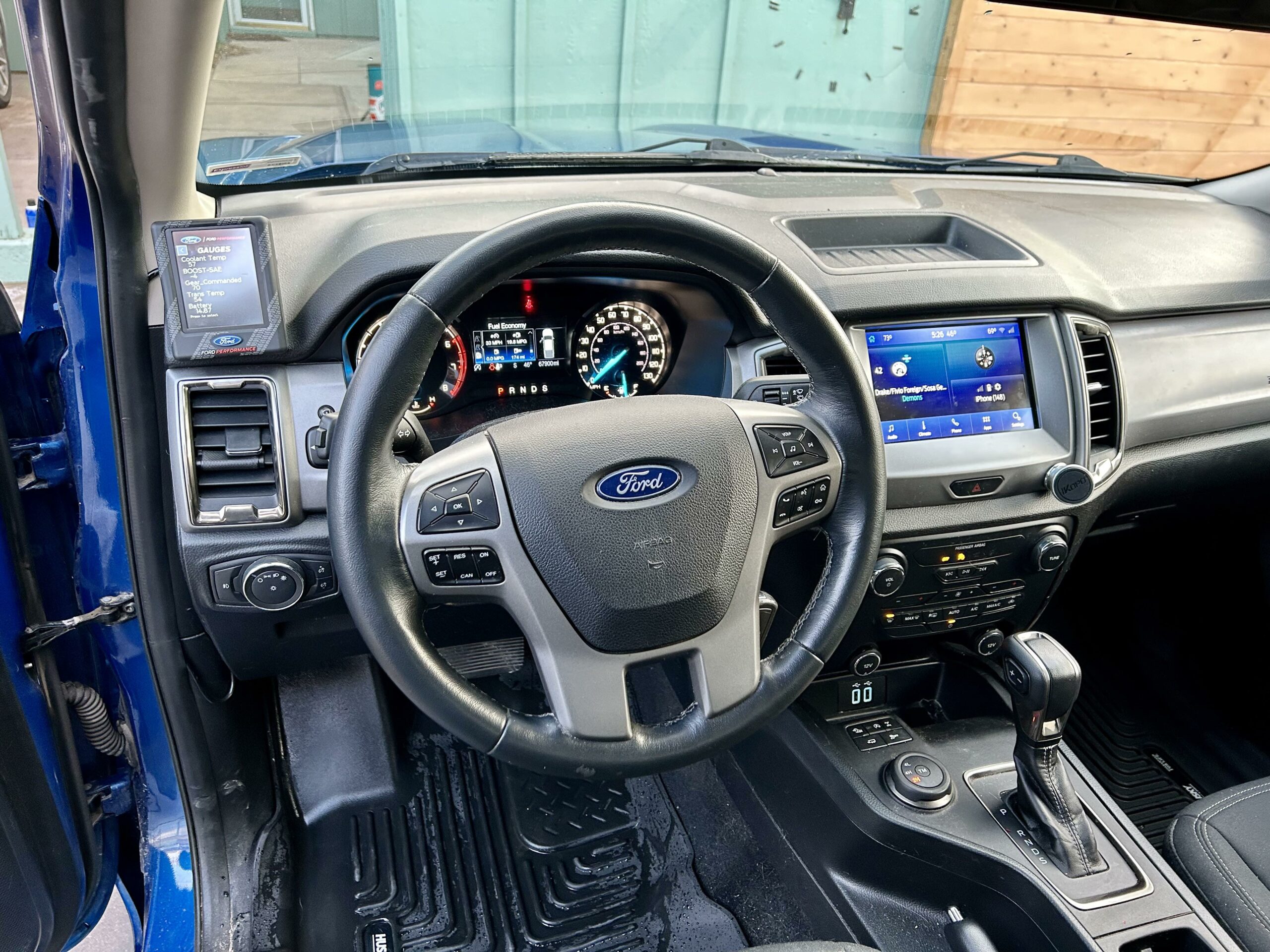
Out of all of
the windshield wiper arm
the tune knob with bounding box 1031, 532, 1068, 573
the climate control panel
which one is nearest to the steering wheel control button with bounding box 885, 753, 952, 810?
the climate control panel

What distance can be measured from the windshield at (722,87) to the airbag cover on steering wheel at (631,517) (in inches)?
27.8

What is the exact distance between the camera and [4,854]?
1300mm

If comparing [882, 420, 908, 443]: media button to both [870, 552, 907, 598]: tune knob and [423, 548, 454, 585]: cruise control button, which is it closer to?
[870, 552, 907, 598]: tune knob

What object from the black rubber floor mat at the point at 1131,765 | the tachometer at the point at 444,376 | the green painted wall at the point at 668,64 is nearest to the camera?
the tachometer at the point at 444,376

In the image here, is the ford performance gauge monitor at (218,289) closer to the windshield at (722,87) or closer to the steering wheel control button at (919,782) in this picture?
the windshield at (722,87)

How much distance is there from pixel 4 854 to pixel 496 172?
4.29ft


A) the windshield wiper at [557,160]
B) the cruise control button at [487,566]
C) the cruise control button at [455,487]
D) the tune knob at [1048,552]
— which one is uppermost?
the windshield wiper at [557,160]

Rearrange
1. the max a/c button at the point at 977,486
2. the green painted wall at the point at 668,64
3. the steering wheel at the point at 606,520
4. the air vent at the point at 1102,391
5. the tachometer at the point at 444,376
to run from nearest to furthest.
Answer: the steering wheel at the point at 606,520, the tachometer at the point at 444,376, the max a/c button at the point at 977,486, the air vent at the point at 1102,391, the green painted wall at the point at 668,64

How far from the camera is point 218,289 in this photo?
3.89ft

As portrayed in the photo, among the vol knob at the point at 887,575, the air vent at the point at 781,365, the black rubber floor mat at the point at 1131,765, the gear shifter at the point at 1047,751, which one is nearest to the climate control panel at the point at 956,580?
the vol knob at the point at 887,575

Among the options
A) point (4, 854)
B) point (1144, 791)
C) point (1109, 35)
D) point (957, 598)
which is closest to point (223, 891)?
point (4, 854)

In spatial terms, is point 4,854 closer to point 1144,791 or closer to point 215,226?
point 215,226

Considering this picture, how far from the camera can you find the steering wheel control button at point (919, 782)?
151cm

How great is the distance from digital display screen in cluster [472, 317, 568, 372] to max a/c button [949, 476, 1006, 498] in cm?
69
